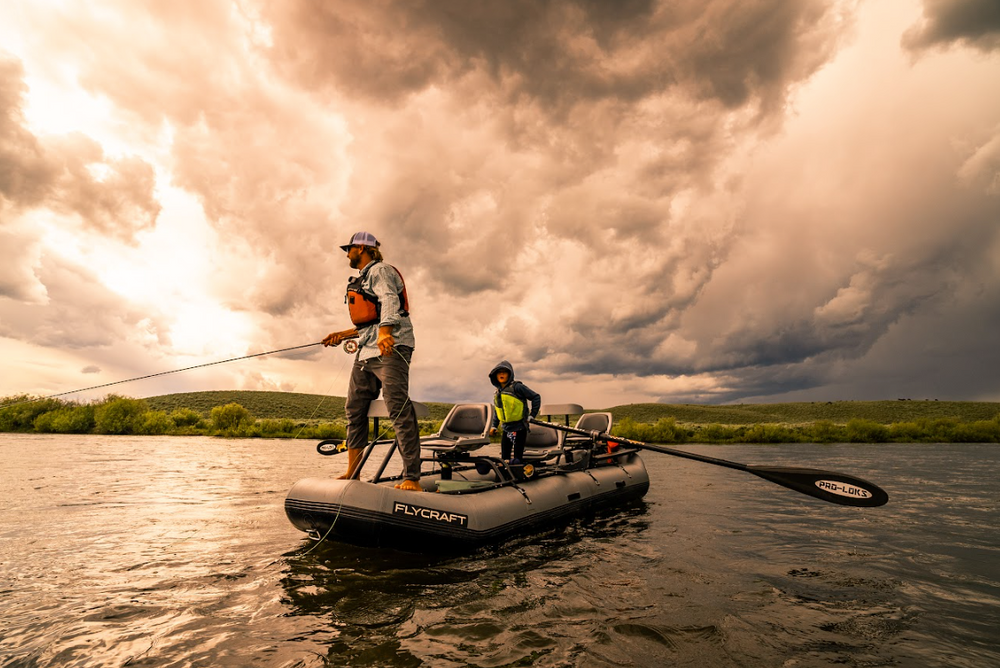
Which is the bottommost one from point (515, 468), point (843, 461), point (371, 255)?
point (843, 461)

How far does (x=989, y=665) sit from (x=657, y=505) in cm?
831

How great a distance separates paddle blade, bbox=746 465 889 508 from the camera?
25.8 feet

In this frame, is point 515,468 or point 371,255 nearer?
point 371,255

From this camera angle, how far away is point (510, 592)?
5484mm

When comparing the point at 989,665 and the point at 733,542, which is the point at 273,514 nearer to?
the point at 733,542

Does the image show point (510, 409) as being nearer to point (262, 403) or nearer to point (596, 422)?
point (596, 422)

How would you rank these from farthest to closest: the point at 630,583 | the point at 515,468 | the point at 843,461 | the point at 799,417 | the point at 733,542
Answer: the point at 799,417 < the point at 843,461 < the point at 515,468 < the point at 733,542 < the point at 630,583

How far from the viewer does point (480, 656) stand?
3.90 metres

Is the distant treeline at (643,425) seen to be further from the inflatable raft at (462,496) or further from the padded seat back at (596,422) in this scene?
the inflatable raft at (462,496)

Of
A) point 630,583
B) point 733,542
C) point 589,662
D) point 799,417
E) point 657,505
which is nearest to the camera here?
point 589,662

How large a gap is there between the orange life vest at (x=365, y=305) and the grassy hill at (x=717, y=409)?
186 ft

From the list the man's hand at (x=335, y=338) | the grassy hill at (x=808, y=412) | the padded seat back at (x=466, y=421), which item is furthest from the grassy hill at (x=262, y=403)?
the man's hand at (x=335, y=338)

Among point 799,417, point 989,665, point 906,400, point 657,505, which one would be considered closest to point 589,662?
point 989,665

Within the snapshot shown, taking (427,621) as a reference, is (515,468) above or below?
above
